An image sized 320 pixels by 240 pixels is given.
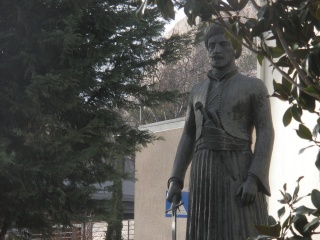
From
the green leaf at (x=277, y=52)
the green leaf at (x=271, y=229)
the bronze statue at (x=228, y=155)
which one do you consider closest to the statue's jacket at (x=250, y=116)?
the bronze statue at (x=228, y=155)

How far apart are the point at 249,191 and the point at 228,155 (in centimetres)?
34

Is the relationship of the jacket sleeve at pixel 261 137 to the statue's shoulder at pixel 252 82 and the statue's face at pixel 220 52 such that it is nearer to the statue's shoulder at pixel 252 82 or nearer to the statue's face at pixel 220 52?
the statue's shoulder at pixel 252 82

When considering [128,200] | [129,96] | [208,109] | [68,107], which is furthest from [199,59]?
[208,109]

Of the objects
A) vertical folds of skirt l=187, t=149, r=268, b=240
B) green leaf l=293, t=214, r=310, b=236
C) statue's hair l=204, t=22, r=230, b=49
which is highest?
statue's hair l=204, t=22, r=230, b=49

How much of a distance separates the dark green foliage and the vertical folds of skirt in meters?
6.09

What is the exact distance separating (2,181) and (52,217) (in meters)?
1.35

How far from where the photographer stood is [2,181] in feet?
42.3

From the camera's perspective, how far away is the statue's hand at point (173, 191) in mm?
6531

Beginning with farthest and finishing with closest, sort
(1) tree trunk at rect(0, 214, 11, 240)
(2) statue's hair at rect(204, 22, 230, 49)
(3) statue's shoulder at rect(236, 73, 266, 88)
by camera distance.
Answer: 1. (1) tree trunk at rect(0, 214, 11, 240)
2. (2) statue's hair at rect(204, 22, 230, 49)
3. (3) statue's shoulder at rect(236, 73, 266, 88)

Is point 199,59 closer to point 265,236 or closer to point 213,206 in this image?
point 213,206

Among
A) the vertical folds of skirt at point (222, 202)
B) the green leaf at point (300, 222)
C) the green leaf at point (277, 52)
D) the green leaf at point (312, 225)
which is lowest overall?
the green leaf at point (312, 225)

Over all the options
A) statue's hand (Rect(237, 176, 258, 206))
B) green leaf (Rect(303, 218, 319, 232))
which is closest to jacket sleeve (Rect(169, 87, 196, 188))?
statue's hand (Rect(237, 176, 258, 206))

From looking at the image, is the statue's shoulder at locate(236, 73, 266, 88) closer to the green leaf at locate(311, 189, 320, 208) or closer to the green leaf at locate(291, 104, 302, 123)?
the green leaf at locate(291, 104, 302, 123)

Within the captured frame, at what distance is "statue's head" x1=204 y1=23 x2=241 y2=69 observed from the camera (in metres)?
6.45
